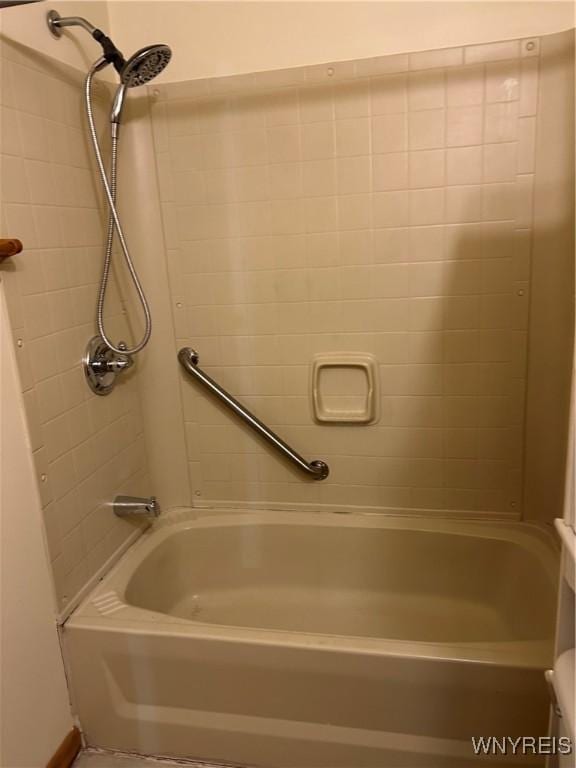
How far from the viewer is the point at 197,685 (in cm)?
139

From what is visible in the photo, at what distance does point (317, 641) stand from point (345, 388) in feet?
2.56

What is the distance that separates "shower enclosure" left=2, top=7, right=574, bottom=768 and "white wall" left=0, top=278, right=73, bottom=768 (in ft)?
0.20


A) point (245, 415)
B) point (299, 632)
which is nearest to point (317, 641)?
point (299, 632)

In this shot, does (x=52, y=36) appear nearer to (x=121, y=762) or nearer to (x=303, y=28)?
(x=303, y=28)

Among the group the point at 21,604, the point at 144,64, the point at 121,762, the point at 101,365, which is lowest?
the point at 121,762

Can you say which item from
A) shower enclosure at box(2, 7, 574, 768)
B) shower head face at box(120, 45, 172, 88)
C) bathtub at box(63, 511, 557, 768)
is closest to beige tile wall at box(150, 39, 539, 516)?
shower enclosure at box(2, 7, 574, 768)

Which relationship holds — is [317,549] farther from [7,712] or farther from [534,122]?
[534,122]

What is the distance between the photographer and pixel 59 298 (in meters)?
1.42

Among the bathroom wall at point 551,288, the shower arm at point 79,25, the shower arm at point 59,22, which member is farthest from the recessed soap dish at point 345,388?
the shower arm at point 59,22

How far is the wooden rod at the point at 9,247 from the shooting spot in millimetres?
1166

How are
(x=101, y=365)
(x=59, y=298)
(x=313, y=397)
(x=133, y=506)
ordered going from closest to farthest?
(x=59, y=298) → (x=101, y=365) → (x=133, y=506) → (x=313, y=397)

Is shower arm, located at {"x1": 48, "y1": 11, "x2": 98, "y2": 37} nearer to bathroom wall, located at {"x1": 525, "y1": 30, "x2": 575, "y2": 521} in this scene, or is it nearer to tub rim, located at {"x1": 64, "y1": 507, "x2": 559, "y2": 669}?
bathroom wall, located at {"x1": 525, "y1": 30, "x2": 575, "y2": 521}

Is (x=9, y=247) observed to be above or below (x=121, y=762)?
above

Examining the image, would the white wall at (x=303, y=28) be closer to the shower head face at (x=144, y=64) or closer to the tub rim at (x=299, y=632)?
the shower head face at (x=144, y=64)
